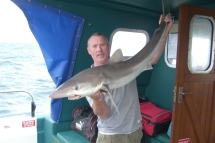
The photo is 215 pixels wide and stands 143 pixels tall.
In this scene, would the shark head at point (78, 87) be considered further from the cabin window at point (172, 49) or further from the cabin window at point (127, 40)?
the cabin window at point (172, 49)

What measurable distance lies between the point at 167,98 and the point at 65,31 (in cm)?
253

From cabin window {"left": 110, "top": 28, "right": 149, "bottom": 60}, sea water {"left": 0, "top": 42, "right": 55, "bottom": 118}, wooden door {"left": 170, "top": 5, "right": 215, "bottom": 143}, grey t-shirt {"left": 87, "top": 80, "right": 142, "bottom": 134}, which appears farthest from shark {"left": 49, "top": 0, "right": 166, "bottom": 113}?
sea water {"left": 0, "top": 42, "right": 55, "bottom": 118}

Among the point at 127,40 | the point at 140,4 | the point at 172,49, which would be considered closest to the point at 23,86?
the point at 127,40

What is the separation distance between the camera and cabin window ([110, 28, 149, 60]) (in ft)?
13.5

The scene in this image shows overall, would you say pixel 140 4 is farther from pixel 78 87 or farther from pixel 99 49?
pixel 78 87

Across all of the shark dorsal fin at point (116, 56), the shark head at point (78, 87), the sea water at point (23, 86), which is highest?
the shark dorsal fin at point (116, 56)

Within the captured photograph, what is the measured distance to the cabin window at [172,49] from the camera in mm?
4381

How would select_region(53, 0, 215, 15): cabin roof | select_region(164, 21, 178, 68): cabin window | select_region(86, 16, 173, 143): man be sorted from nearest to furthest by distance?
select_region(86, 16, 173, 143): man < select_region(53, 0, 215, 15): cabin roof < select_region(164, 21, 178, 68): cabin window

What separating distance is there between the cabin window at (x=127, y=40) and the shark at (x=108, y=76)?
6.78ft

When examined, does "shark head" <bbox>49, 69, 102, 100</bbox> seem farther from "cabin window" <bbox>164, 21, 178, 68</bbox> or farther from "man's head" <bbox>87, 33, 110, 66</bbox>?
"cabin window" <bbox>164, 21, 178, 68</bbox>

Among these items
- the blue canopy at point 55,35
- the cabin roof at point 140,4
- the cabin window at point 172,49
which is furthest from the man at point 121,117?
the cabin window at point 172,49

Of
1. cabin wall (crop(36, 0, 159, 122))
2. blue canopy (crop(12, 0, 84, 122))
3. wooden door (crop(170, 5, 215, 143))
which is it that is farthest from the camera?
cabin wall (crop(36, 0, 159, 122))

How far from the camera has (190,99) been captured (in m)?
3.00

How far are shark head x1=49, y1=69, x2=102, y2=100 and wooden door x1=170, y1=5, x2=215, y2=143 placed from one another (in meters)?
1.72
